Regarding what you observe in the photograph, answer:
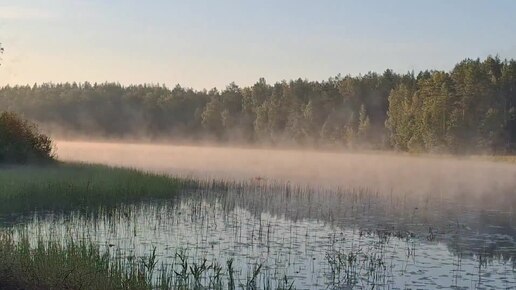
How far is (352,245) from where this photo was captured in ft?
68.2

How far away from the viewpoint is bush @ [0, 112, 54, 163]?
40625 millimetres

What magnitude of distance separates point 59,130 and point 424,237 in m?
150

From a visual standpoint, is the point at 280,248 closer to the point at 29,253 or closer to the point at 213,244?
the point at 213,244

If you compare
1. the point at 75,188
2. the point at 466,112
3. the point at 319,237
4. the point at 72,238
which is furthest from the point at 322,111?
the point at 72,238

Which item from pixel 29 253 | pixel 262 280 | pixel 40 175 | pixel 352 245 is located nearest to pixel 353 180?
pixel 40 175

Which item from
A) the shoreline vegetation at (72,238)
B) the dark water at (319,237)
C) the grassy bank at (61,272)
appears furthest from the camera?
the dark water at (319,237)

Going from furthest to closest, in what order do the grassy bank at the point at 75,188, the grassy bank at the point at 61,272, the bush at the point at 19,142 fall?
the bush at the point at 19,142 → the grassy bank at the point at 75,188 → the grassy bank at the point at 61,272

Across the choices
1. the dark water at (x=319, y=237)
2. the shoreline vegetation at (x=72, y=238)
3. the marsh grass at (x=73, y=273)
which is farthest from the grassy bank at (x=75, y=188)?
the marsh grass at (x=73, y=273)

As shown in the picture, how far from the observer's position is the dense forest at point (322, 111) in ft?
307

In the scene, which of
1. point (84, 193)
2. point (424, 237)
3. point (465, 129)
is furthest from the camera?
point (465, 129)

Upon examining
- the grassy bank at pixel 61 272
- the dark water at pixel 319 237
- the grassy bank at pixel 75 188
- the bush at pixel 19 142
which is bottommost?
the dark water at pixel 319 237

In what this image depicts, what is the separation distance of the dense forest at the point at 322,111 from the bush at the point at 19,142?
64365 mm

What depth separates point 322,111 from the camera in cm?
13475

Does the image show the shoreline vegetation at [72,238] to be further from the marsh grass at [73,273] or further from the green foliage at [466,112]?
the green foliage at [466,112]
